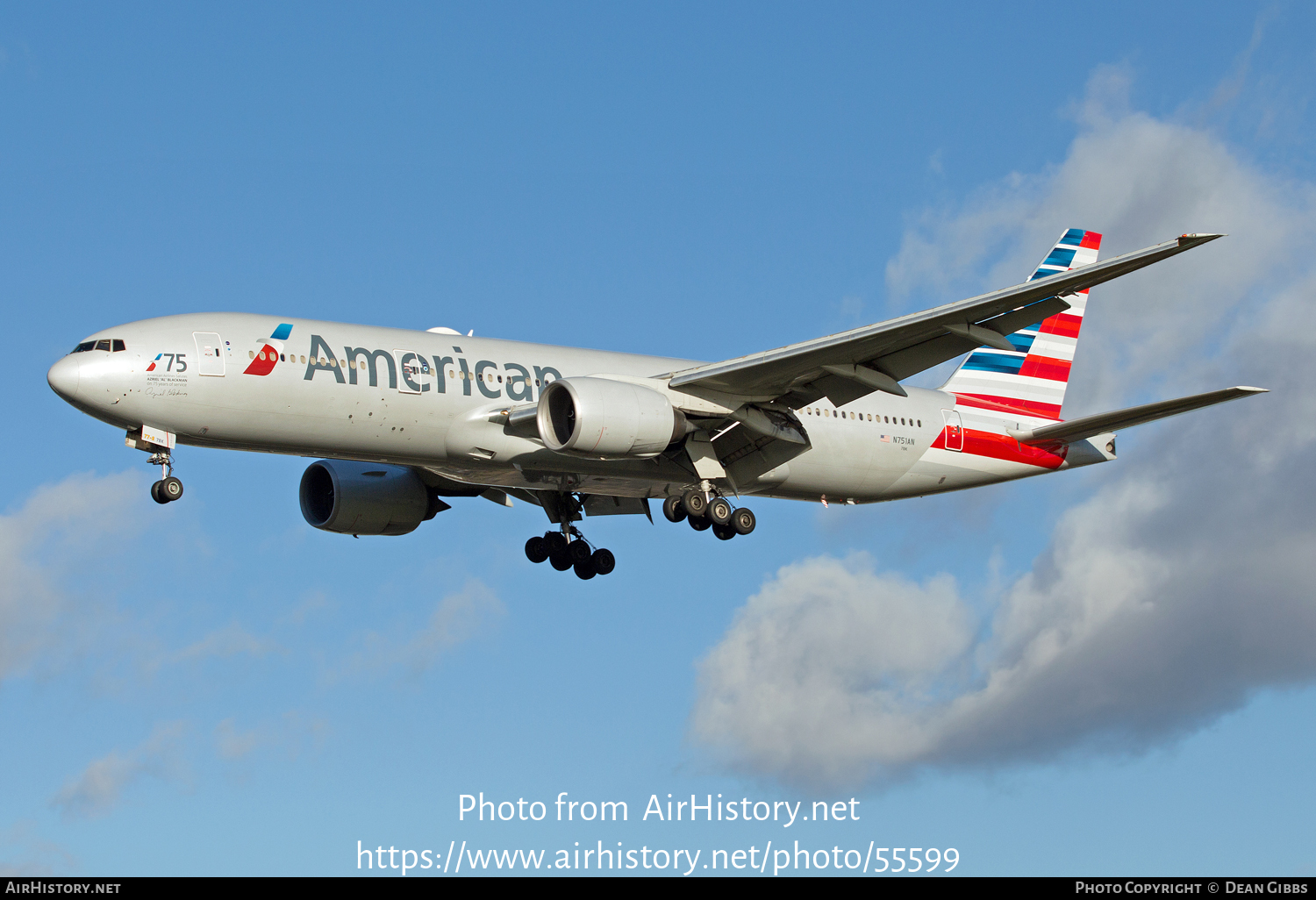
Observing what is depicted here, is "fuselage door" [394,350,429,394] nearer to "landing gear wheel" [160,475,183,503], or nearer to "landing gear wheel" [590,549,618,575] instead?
"landing gear wheel" [160,475,183,503]

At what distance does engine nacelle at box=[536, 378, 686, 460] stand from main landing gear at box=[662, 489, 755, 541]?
115 inches

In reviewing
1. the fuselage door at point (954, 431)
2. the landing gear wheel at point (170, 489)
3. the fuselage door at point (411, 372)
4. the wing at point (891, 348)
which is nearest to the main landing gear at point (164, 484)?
the landing gear wheel at point (170, 489)

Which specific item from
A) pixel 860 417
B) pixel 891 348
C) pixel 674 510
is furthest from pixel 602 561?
pixel 891 348

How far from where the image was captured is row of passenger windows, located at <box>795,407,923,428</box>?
36.6 metres

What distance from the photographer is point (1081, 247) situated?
42.7 m

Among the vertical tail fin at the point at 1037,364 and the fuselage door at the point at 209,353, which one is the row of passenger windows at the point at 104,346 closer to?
the fuselage door at the point at 209,353

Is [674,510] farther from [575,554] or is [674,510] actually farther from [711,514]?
[575,554]

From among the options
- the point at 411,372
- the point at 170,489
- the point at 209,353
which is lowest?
the point at 170,489

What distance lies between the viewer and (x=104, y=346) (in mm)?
30031

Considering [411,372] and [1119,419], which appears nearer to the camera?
[411,372]

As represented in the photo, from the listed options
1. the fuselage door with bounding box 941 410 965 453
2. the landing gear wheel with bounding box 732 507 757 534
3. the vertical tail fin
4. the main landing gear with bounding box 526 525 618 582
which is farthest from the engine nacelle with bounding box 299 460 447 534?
the vertical tail fin

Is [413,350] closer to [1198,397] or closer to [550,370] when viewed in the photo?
[550,370]

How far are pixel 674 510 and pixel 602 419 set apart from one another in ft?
16.4
